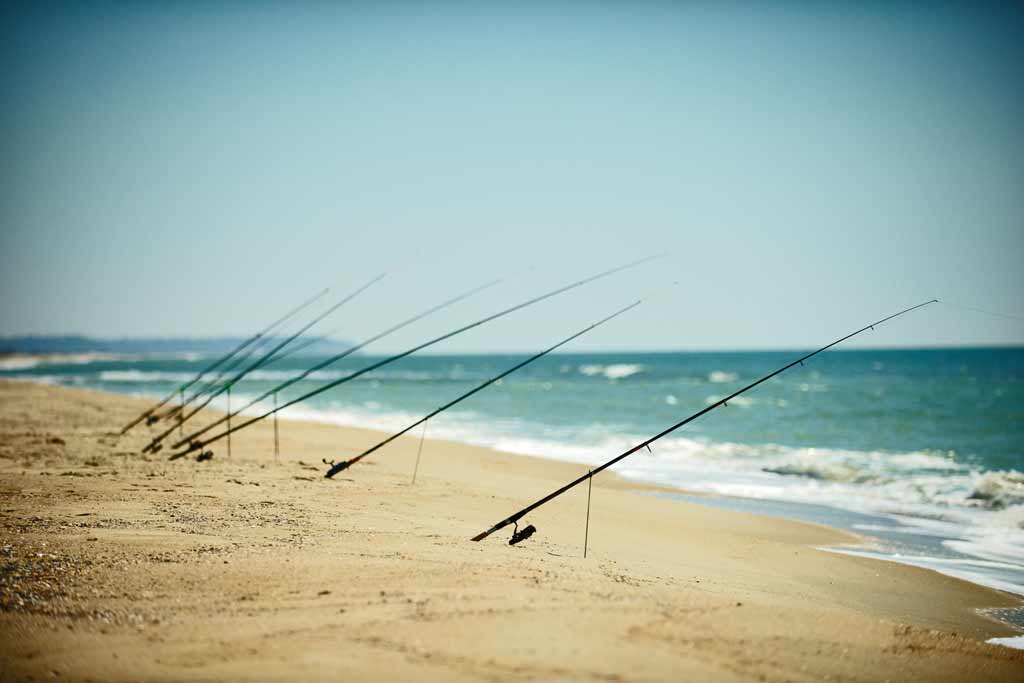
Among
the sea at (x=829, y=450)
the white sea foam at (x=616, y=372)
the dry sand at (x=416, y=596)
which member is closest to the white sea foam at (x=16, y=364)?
the sea at (x=829, y=450)

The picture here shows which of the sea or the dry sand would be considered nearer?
the dry sand

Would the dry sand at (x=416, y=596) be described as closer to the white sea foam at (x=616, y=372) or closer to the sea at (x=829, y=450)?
the sea at (x=829, y=450)

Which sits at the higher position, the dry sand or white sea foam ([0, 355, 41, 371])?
white sea foam ([0, 355, 41, 371])

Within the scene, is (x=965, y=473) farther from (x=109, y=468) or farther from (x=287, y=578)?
(x=109, y=468)

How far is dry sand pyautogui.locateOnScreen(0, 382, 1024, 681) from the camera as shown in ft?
10.9

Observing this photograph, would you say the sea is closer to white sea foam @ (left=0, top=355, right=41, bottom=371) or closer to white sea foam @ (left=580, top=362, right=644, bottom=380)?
white sea foam @ (left=580, top=362, right=644, bottom=380)

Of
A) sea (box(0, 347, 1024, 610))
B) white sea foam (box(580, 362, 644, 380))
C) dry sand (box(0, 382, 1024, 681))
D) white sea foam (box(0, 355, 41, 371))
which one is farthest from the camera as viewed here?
white sea foam (box(0, 355, 41, 371))

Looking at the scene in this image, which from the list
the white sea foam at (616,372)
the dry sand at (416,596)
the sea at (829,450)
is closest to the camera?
the dry sand at (416,596)

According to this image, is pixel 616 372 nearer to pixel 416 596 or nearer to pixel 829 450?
pixel 829 450

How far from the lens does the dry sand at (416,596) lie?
3324mm

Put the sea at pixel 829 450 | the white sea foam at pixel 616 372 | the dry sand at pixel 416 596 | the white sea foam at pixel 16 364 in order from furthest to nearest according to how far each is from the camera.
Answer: the white sea foam at pixel 16 364
the white sea foam at pixel 616 372
the sea at pixel 829 450
the dry sand at pixel 416 596

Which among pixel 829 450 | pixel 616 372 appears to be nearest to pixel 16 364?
pixel 616 372

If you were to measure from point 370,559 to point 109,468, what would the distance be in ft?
17.6

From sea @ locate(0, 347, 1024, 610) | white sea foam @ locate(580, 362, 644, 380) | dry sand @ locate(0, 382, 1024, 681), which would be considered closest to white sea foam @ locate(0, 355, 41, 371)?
sea @ locate(0, 347, 1024, 610)
